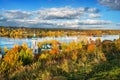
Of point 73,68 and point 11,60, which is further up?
point 73,68

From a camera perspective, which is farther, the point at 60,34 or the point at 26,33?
the point at 60,34

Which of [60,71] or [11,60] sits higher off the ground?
[60,71]

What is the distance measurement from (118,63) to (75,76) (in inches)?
139

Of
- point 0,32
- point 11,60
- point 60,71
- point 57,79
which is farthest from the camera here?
point 0,32

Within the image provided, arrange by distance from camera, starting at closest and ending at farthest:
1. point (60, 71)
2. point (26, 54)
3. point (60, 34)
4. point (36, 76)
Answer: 1. point (36, 76)
2. point (60, 71)
3. point (26, 54)
4. point (60, 34)

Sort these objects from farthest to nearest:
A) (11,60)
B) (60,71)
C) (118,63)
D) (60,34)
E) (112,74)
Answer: (60,34) < (11,60) < (118,63) < (60,71) < (112,74)

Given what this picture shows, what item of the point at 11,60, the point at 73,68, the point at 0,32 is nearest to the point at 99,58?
the point at 73,68

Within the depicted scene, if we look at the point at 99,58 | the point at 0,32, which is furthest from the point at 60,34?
the point at 99,58

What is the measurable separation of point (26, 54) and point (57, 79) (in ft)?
93.9

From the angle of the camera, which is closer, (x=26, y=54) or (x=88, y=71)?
(x=88, y=71)

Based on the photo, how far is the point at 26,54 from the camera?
1503 inches

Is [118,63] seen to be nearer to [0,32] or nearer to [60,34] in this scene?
[0,32]

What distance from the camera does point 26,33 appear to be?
161 meters

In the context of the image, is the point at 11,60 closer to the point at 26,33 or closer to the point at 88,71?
the point at 88,71
